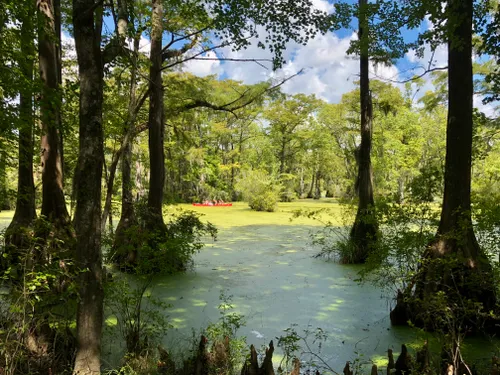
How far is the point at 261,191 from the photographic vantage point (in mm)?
16469

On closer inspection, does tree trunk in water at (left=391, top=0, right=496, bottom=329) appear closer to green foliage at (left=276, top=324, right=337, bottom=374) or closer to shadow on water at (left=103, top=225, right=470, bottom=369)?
shadow on water at (left=103, top=225, right=470, bottom=369)

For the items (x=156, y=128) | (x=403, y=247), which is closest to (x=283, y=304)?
(x=403, y=247)

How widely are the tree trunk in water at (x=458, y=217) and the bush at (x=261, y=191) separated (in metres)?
12.5

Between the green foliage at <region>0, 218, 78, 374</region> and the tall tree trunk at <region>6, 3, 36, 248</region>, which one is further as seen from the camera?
the tall tree trunk at <region>6, 3, 36, 248</region>

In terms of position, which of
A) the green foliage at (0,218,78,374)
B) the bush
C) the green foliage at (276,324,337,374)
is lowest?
the green foliage at (276,324,337,374)

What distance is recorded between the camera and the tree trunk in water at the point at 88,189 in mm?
2129

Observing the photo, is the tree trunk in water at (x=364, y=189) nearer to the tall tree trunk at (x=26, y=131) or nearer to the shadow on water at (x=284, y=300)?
the shadow on water at (x=284, y=300)

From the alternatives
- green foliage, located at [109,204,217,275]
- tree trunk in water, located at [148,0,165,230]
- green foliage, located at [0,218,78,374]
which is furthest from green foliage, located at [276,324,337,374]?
tree trunk in water, located at [148,0,165,230]

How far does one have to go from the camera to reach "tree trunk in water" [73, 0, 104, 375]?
6.98 ft

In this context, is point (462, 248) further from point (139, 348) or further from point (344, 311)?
point (139, 348)

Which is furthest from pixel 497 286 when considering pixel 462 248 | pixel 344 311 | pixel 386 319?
pixel 344 311

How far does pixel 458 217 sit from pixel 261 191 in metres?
13.1

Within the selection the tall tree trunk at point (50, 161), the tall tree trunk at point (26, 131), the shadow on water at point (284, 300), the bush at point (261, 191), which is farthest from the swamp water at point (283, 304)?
the bush at point (261, 191)

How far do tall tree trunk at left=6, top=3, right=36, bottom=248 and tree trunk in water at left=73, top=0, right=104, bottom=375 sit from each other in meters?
1.28
